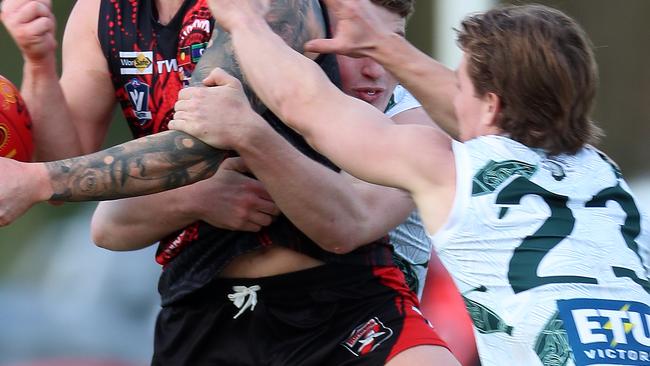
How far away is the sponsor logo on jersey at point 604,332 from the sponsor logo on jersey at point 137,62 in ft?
4.89

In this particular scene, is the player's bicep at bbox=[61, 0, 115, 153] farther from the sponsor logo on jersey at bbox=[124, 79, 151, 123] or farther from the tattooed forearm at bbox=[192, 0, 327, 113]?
the tattooed forearm at bbox=[192, 0, 327, 113]

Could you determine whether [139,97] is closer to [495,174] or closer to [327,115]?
[327,115]

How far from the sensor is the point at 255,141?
3451mm

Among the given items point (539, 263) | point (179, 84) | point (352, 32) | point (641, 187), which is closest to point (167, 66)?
point (179, 84)

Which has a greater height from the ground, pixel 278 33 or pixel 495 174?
pixel 278 33

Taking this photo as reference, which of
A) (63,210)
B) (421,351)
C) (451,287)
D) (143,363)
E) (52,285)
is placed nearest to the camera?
(421,351)

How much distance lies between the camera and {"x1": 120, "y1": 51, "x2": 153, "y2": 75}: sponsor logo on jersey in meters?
3.87

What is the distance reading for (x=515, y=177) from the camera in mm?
3197

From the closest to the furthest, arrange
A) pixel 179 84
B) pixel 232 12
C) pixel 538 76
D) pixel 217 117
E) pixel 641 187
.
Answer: pixel 538 76
pixel 217 117
pixel 232 12
pixel 179 84
pixel 641 187

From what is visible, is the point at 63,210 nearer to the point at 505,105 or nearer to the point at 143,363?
the point at 143,363

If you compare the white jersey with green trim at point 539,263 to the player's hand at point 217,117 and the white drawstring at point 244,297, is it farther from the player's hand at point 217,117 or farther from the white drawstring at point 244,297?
the white drawstring at point 244,297

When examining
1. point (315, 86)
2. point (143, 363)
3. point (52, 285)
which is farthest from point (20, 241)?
point (315, 86)

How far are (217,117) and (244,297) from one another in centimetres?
73

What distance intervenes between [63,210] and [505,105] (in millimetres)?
5702
